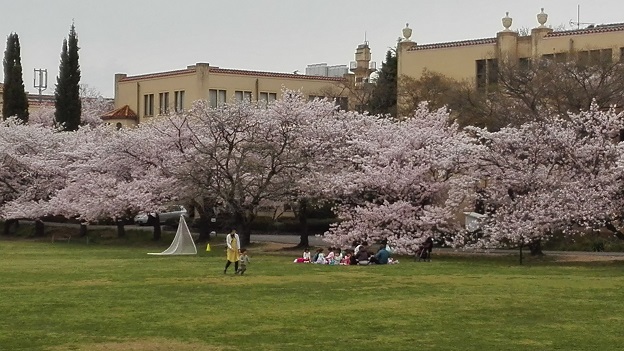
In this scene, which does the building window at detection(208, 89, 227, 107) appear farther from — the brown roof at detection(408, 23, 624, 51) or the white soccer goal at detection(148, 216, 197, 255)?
the white soccer goal at detection(148, 216, 197, 255)

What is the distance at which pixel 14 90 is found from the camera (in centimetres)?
8212

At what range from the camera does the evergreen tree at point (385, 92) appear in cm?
7544

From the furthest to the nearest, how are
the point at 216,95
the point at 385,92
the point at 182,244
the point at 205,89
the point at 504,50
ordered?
the point at 216,95, the point at 205,89, the point at 385,92, the point at 504,50, the point at 182,244

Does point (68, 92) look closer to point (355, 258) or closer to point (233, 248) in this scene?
point (355, 258)

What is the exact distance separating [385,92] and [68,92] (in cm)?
2322

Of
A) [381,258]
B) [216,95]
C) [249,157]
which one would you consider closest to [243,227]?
[249,157]

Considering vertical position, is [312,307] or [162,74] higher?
[162,74]

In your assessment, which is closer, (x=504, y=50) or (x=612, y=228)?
(x=612, y=228)

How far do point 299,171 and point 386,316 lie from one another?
94.3ft

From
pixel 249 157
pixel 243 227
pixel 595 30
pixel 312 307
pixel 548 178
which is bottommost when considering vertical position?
pixel 312 307

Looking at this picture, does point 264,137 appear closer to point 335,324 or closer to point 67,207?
point 67,207

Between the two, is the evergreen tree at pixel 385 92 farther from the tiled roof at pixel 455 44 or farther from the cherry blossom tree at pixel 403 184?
the cherry blossom tree at pixel 403 184

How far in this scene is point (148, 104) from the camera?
8756 centimetres

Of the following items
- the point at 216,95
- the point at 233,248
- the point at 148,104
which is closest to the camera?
the point at 233,248
